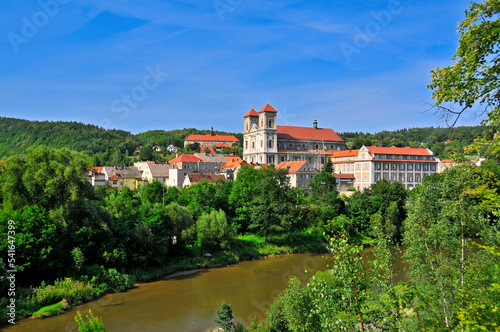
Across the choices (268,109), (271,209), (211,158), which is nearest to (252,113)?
(268,109)

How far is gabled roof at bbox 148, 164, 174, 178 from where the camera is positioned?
2699 inches

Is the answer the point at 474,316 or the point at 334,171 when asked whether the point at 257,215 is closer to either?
the point at 474,316

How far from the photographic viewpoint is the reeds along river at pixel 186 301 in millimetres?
18375

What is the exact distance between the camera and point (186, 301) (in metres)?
22.2

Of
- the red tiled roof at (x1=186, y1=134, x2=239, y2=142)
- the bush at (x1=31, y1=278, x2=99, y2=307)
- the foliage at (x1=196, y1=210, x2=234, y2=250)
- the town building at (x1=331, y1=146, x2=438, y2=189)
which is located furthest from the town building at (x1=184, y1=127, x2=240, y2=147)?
the bush at (x1=31, y1=278, x2=99, y2=307)

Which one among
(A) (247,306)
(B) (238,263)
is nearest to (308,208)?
(B) (238,263)

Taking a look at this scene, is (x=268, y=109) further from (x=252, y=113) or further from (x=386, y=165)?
(x=386, y=165)

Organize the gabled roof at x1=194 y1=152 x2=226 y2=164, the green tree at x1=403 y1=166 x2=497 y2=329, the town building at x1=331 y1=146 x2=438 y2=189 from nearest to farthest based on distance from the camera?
the green tree at x1=403 y1=166 x2=497 y2=329 < the town building at x1=331 y1=146 x2=438 y2=189 < the gabled roof at x1=194 y1=152 x2=226 y2=164

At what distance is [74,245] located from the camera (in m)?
23.7

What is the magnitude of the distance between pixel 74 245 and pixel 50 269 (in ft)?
6.99

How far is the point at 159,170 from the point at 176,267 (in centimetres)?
4331

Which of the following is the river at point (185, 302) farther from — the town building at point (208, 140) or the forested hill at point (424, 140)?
the town building at point (208, 140)

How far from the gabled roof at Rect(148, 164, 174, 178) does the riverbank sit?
34.0 m

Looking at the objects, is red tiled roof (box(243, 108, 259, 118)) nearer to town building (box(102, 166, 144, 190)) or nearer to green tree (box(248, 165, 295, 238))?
town building (box(102, 166, 144, 190))
